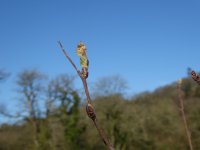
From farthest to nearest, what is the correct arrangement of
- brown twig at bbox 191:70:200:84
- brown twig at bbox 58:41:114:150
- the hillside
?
the hillside, brown twig at bbox 191:70:200:84, brown twig at bbox 58:41:114:150

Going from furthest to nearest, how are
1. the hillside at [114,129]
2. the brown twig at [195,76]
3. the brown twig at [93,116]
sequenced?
the hillside at [114,129] → the brown twig at [195,76] → the brown twig at [93,116]

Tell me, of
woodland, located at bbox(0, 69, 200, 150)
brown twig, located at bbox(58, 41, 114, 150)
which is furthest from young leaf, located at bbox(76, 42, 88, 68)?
woodland, located at bbox(0, 69, 200, 150)

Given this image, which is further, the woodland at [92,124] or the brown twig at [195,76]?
the woodland at [92,124]

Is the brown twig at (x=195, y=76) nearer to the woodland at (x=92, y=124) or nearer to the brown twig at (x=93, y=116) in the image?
the brown twig at (x=93, y=116)

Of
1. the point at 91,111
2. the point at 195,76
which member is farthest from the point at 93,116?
the point at 195,76

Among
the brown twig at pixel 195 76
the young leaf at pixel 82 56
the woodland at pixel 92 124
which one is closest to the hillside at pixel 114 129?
the woodland at pixel 92 124

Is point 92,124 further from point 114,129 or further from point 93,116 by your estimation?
point 93,116

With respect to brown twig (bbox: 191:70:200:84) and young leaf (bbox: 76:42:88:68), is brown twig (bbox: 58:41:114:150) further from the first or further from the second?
brown twig (bbox: 191:70:200:84)

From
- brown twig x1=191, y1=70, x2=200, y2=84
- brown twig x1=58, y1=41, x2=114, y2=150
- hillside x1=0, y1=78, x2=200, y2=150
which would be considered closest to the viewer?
brown twig x1=58, y1=41, x2=114, y2=150

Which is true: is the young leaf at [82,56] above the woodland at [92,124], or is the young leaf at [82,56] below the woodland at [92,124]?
below

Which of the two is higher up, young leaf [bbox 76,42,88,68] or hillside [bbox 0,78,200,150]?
hillside [bbox 0,78,200,150]

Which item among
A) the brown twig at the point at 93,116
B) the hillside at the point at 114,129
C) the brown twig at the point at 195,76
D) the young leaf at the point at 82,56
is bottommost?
the brown twig at the point at 93,116

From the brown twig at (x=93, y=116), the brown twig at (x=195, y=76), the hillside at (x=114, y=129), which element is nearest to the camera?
the brown twig at (x=93, y=116)

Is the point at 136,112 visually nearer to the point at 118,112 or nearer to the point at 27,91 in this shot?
the point at 118,112
